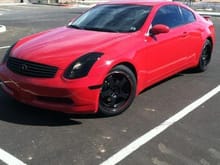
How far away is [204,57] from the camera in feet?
26.0

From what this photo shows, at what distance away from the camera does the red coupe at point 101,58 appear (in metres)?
4.80

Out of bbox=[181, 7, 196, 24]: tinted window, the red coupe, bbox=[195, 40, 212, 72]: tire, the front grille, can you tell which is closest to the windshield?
the red coupe

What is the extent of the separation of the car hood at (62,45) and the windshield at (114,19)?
247mm

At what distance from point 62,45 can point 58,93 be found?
2.73 ft

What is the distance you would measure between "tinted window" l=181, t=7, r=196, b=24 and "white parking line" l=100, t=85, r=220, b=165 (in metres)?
1.49

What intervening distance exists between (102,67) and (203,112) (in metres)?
1.69

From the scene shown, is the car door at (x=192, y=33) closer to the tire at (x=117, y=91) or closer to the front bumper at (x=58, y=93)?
the tire at (x=117, y=91)

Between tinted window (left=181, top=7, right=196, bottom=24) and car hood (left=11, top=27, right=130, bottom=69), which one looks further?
tinted window (left=181, top=7, right=196, bottom=24)

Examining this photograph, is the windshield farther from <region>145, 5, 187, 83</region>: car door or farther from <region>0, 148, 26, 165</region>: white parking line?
<region>0, 148, 26, 165</region>: white parking line

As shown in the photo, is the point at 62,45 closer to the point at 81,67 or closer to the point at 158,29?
the point at 81,67

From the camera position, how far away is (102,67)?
4898 mm

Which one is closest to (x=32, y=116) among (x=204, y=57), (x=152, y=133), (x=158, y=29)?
(x=152, y=133)

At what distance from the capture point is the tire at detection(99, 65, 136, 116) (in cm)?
512

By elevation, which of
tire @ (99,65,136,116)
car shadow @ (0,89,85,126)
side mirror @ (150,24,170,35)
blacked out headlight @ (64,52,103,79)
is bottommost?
car shadow @ (0,89,85,126)
